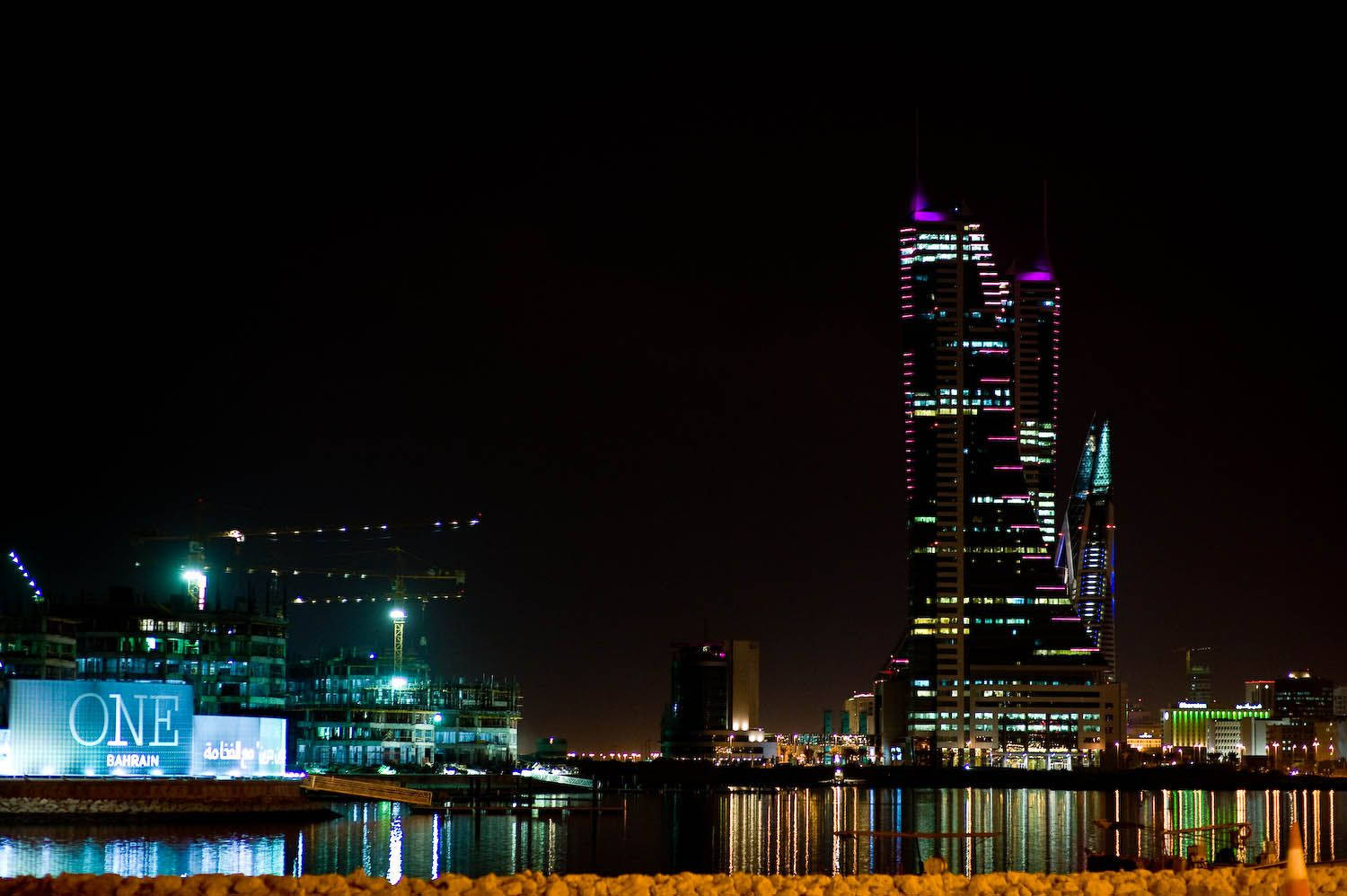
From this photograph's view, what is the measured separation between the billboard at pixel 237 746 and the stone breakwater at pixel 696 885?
2466 inches

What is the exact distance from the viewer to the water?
63719 mm

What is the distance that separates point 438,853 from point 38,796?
19494 millimetres

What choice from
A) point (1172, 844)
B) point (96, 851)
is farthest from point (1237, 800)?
point (96, 851)

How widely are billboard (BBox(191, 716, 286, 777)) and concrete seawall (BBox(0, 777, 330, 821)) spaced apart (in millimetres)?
2232

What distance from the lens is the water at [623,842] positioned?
6372 centimetres

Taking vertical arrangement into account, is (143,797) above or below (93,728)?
below

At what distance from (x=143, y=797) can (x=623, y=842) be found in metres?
21.6

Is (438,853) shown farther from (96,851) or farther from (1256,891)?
(1256,891)

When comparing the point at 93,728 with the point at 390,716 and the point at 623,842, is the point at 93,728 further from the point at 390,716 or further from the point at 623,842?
the point at 390,716

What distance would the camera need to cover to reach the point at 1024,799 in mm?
155000

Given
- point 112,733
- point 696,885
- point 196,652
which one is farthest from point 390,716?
point 696,885

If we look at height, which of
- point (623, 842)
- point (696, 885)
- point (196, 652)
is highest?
point (196, 652)

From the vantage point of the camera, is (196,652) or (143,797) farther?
(196,652)

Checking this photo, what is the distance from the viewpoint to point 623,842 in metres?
81.2
